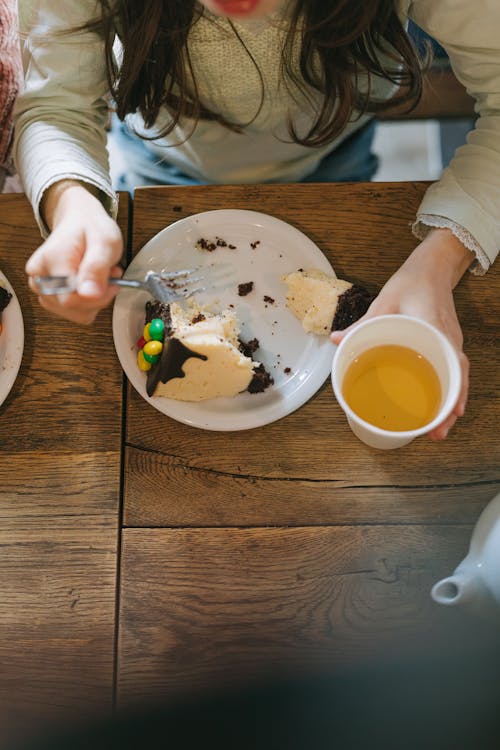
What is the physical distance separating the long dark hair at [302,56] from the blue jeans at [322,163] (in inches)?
7.4

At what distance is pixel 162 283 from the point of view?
99 centimetres

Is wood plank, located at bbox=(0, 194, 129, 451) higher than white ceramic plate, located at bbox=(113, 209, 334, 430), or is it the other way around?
white ceramic plate, located at bbox=(113, 209, 334, 430)

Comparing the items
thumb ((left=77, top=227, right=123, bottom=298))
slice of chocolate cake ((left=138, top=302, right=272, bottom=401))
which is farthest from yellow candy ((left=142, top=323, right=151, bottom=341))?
thumb ((left=77, top=227, right=123, bottom=298))

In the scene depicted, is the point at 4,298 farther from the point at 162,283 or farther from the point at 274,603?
the point at 274,603

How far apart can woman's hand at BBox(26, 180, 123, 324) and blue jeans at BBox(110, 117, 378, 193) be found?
1.38 ft

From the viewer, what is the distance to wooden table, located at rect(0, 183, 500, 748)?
0.90 metres

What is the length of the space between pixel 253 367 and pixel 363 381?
0.62ft

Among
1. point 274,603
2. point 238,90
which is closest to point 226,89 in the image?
point 238,90

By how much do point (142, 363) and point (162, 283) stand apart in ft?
0.43

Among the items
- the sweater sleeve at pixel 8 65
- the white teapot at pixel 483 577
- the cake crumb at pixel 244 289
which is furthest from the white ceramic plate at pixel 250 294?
the sweater sleeve at pixel 8 65

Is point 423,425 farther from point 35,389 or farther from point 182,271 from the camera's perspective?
point 35,389

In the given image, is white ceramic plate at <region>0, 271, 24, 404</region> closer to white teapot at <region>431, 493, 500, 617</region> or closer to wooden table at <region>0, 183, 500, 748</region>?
wooden table at <region>0, 183, 500, 748</region>

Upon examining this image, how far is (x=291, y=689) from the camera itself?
2.37ft

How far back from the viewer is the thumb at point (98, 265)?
799mm
